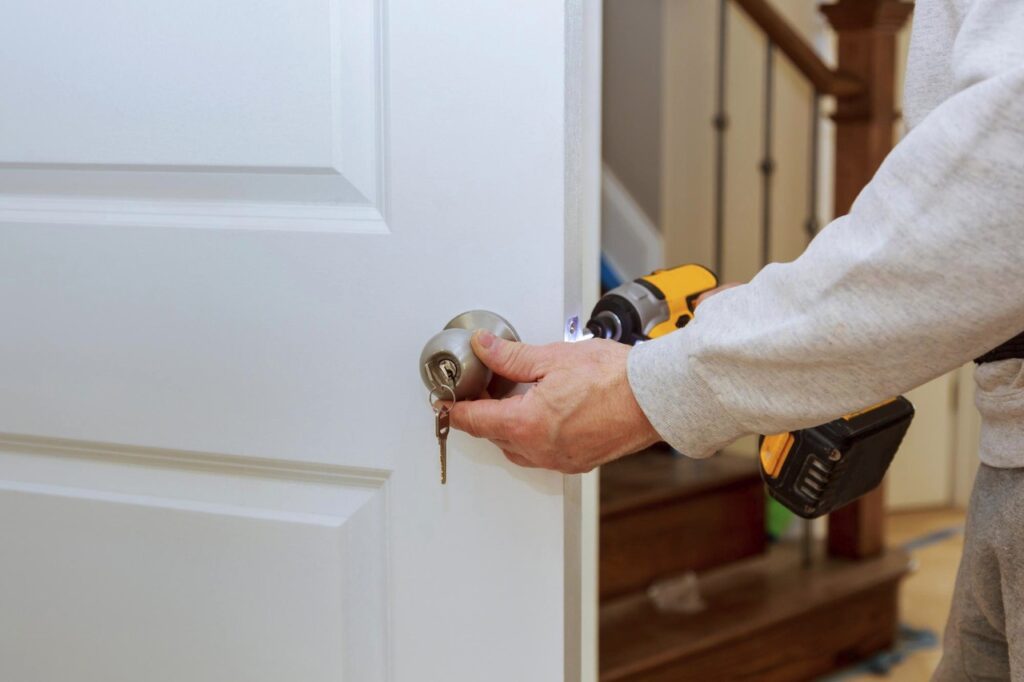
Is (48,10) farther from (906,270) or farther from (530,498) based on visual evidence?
(906,270)

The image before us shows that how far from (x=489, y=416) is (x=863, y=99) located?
177 cm

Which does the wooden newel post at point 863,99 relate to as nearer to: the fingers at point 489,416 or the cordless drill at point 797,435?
the cordless drill at point 797,435

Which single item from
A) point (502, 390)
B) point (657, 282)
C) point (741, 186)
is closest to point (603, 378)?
point (502, 390)

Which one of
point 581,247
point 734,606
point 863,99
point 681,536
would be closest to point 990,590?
point 581,247

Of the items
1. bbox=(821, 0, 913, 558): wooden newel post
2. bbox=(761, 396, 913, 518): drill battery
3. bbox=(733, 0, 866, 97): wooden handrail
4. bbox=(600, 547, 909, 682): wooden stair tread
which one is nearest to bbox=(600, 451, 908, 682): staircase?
bbox=(600, 547, 909, 682): wooden stair tread

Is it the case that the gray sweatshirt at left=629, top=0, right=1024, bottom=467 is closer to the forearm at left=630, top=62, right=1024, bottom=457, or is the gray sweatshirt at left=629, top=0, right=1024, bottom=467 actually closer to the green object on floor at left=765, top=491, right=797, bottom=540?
the forearm at left=630, top=62, right=1024, bottom=457

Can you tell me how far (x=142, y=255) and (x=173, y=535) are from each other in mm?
238

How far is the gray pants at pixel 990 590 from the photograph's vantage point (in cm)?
81

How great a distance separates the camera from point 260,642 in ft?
3.06

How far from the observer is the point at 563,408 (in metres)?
0.78

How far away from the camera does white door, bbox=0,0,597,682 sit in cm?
82

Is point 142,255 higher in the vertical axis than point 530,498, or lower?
higher

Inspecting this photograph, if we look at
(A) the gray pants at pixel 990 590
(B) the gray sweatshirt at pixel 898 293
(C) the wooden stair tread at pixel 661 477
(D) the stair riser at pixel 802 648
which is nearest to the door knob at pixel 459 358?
(B) the gray sweatshirt at pixel 898 293

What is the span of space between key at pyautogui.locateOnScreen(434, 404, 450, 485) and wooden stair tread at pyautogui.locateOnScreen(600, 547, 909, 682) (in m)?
1.11
